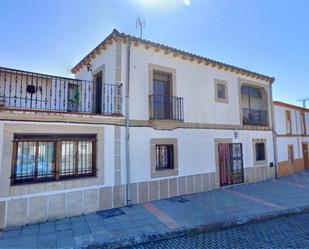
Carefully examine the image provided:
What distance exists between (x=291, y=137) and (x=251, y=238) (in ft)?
40.5

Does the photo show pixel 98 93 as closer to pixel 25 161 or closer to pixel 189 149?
pixel 25 161

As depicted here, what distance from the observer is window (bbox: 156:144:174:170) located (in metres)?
8.50

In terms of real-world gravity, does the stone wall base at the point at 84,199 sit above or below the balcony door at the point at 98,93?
below

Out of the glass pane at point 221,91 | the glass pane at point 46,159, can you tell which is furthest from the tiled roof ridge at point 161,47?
the glass pane at point 46,159

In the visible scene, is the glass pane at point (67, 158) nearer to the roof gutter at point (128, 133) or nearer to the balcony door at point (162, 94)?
the roof gutter at point (128, 133)

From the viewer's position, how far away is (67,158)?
6602mm

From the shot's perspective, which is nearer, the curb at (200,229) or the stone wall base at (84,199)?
the curb at (200,229)

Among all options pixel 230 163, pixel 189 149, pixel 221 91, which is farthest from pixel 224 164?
pixel 221 91

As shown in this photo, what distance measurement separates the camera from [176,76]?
9.05m

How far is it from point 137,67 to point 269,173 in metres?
9.92

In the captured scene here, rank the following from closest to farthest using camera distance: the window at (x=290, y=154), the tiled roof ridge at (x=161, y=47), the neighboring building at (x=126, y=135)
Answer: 1. the neighboring building at (x=126, y=135)
2. the tiled roof ridge at (x=161, y=47)
3. the window at (x=290, y=154)

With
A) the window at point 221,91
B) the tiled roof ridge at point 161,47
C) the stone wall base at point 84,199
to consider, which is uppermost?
the tiled roof ridge at point 161,47

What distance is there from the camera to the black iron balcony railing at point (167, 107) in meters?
8.54

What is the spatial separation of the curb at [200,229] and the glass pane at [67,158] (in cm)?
267
